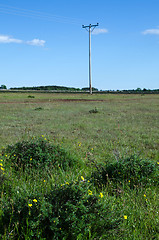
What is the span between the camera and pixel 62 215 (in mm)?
2994

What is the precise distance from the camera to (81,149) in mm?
7676

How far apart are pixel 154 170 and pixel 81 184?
80.0 inches

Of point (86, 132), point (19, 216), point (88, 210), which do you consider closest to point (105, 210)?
point (88, 210)

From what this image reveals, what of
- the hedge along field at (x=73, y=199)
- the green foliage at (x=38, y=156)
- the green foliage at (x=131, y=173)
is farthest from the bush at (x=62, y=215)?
the green foliage at (x=38, y=156)

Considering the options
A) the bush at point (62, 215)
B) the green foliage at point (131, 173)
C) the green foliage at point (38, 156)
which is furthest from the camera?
the green foliage at point (38, 156)

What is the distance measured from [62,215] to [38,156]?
2711 millimetres

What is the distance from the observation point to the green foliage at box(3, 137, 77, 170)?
545 centimetres

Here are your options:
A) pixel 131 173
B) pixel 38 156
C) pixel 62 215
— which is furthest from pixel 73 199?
pixel 38 156

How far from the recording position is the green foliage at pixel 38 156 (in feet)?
17.9

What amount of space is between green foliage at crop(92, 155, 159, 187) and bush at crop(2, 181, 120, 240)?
1387 mm

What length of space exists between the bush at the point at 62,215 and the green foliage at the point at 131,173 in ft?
4.55

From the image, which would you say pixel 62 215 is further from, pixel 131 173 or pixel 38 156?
pixel 38 156

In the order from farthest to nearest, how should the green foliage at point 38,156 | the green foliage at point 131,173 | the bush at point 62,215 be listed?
the green foliage at point 38,156 < the green foliage at point 131,173 < the bush at point 62,215

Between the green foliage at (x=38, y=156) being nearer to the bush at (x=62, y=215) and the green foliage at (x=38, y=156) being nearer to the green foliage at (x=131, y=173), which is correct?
the green foliage at (x=131, y=173)
